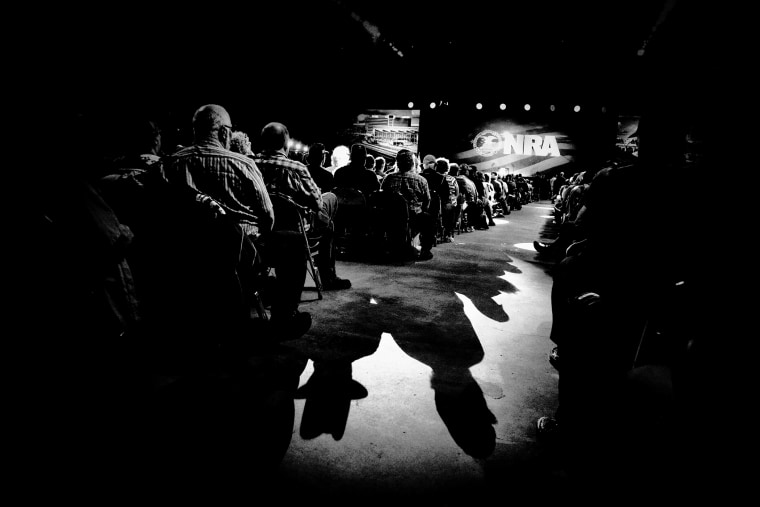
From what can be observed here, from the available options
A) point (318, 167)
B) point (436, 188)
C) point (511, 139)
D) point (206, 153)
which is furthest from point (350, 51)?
point (511, 139)

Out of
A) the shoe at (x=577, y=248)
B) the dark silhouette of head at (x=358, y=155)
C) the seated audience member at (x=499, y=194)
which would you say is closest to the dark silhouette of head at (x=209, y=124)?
the shoe at (x=577, y=248)

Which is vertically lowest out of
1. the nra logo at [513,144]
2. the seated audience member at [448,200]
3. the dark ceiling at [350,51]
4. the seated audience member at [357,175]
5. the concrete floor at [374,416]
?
the concrete floor at [374,416]

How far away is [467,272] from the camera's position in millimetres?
5605

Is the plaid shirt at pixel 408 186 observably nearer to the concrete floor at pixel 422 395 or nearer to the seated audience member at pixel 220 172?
the concrete floor at pixel 422 395

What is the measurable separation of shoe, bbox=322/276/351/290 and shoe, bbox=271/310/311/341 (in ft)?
3.71

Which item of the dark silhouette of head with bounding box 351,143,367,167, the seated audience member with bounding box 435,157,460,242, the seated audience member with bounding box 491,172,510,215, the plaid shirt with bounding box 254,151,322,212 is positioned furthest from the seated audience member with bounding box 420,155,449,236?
the seated audience member with bounding box 491,172,510,215

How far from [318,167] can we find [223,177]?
8.09 feet

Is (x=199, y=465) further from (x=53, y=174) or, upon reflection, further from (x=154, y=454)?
(x=53, y=174)

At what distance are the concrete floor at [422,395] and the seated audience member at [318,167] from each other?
136 cm

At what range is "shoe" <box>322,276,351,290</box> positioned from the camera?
453cm

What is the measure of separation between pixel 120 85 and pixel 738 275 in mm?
7138

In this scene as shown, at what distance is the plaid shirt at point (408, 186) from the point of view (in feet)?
20.2

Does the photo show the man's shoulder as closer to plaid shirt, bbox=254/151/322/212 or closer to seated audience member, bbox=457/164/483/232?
plaid shirt, bbox=254/151/322/212

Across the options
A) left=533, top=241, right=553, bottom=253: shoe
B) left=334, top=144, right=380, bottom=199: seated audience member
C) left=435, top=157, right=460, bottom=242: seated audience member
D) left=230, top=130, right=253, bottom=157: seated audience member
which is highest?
left=230, top=130, right=253, bottom=157: seated audience member
